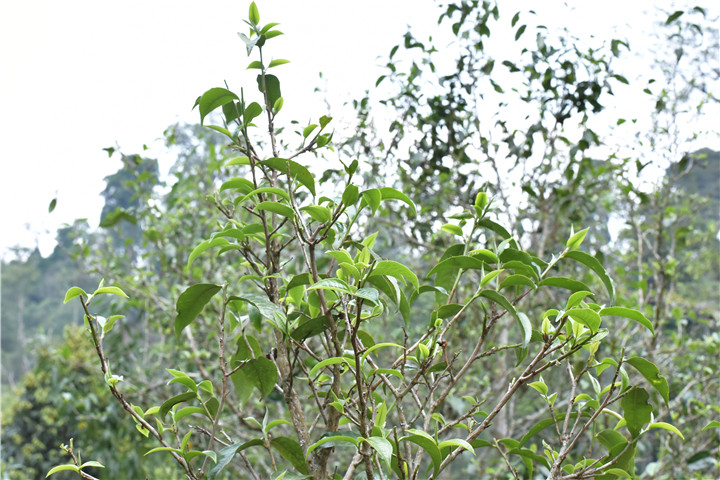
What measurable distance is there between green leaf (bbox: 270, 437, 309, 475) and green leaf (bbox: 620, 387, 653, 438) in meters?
0.35

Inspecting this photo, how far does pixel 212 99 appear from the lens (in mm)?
656

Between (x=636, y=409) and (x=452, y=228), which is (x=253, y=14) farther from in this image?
(x=636, y=409)

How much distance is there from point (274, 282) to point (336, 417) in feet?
0.56

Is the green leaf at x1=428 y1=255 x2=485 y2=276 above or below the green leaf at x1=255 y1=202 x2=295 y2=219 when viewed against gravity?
below

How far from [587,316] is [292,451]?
33 centimetres

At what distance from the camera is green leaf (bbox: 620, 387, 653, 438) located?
0.65 meters

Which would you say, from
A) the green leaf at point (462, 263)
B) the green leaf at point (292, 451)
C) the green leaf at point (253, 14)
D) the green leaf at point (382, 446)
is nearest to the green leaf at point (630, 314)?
the green leaf at point (462, 263)

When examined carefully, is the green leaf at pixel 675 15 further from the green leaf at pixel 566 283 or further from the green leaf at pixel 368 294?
the green leaf at pixel 368 294

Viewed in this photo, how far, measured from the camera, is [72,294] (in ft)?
2.01

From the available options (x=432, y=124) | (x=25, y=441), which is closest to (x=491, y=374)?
(x=432, y=124)

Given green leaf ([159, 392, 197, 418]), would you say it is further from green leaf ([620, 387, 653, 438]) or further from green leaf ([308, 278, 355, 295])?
green leaf ([620, 387, 653, 438])

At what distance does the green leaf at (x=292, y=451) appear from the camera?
65 cm

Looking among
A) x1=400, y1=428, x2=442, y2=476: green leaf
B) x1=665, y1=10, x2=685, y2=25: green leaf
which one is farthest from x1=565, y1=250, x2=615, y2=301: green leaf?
x1=665, y1=10, x2=685, y2=25: green leaf

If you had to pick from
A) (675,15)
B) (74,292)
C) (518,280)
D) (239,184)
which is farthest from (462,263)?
(675,15)
